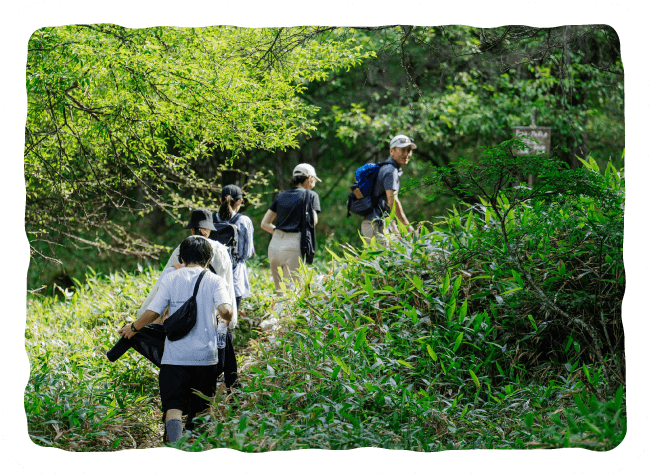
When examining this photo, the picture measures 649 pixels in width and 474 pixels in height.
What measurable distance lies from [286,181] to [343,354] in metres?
8.46

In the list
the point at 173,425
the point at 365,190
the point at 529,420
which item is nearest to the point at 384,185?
the point at 365,190

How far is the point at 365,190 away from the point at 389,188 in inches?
13.1

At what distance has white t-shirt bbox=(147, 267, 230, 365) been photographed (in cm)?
403

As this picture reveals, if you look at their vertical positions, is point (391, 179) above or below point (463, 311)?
above

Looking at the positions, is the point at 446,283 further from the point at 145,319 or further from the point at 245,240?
the point at 145,319

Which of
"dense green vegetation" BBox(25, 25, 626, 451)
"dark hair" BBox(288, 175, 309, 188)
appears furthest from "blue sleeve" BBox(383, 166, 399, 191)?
"dark hair" BBox(288, 175, 309, 188)

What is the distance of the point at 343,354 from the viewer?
4.58 meters

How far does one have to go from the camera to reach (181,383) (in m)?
4.05

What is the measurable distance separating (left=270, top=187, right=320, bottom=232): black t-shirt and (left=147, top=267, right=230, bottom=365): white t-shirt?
7.92 ft

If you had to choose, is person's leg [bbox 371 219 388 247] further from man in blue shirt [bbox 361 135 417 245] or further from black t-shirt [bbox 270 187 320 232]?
black t-shirt [bbox 270 187 320 232]

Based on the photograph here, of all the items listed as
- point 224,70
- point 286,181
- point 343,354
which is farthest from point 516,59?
point 286,181

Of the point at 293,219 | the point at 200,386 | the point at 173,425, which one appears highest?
the point at 293,219

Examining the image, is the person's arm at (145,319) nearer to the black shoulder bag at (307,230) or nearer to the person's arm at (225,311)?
the person's arm at (225,311)

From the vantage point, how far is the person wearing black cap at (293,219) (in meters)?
6.44
